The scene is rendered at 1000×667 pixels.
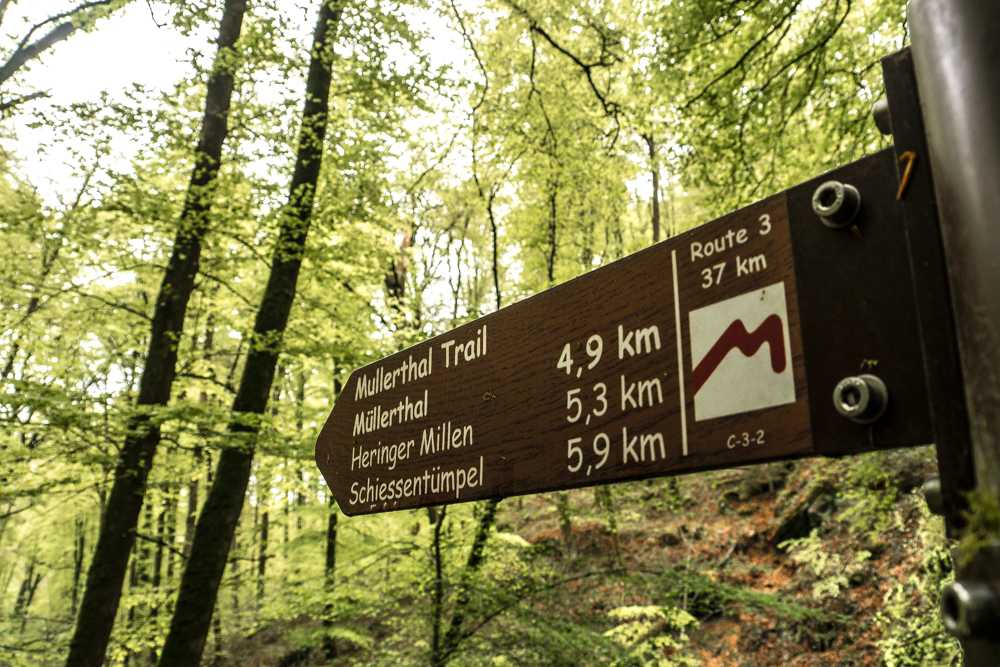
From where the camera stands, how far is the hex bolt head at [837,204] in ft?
2.96

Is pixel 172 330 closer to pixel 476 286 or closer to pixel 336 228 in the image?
pixel 336 228

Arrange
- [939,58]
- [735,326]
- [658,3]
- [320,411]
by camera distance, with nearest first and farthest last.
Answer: [939,58], [735,326], [658,3], [320,411]

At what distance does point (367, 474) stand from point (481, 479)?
22.6 inches

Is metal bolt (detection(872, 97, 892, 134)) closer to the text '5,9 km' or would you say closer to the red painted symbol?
the text '5,9 km'

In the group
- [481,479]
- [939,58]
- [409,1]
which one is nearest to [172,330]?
[409,1]

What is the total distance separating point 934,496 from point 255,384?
19.1ft

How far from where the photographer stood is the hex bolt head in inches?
35.5

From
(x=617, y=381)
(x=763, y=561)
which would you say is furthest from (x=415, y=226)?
(x=617, y=381)

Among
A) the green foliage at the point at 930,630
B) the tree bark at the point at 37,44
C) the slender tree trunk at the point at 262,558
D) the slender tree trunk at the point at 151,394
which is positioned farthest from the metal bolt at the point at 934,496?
the tree bark at the point at 37,44

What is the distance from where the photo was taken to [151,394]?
6555 mm

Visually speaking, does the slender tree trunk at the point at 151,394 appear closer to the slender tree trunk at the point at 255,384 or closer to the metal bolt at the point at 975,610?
the slender tree trunk at the point at 255,384

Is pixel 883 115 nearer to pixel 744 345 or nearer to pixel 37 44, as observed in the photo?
pixel 744 345

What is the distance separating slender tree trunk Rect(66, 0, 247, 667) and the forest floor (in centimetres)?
260

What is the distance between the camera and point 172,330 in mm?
6715
